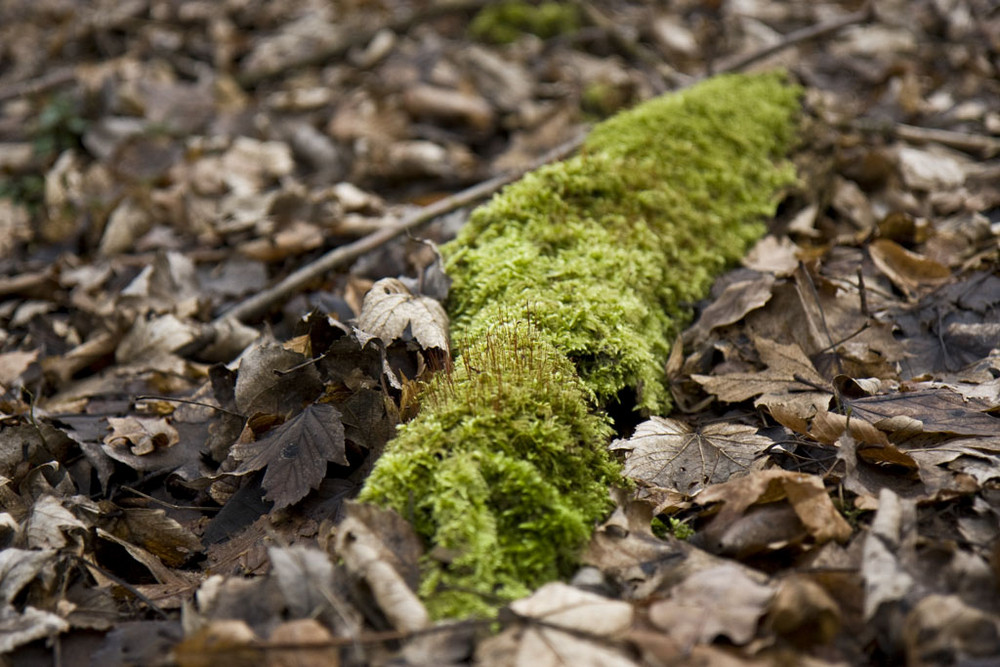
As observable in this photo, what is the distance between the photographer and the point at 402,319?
246 cm

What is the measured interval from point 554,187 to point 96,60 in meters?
5.53

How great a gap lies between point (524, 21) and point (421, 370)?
16.7 feet

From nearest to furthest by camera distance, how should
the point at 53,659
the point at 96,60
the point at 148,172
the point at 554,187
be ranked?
1. the point at 53,659
2. the point at 554,187
3. the point at 148,172
4. the point at 96,60

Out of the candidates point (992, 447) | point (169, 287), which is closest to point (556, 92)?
point (169, 287)

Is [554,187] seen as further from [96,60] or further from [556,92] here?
[96,60]

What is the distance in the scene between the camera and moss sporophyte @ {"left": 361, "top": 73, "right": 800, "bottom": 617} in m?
1.75

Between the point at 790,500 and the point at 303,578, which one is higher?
the point at 303,578

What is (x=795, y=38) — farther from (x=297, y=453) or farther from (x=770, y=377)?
(x=297, y=453)

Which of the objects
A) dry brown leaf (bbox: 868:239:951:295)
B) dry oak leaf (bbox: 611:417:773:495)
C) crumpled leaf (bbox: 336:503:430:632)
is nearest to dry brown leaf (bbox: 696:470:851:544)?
dry oak leaf (bbox: 611:417:773:495)

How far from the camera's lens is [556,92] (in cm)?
572

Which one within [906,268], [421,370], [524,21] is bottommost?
[906,268]

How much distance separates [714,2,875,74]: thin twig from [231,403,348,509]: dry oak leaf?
12.4 feet

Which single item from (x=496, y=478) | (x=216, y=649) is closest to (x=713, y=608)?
(x=496, y=478)

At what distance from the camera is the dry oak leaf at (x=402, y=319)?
242 centimetres
